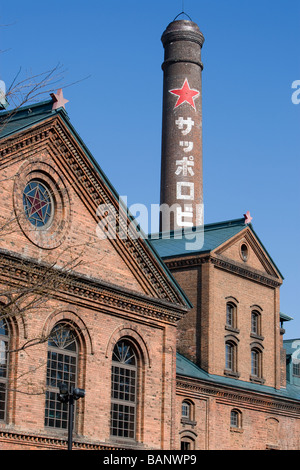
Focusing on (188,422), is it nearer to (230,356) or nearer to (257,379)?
(230,356)

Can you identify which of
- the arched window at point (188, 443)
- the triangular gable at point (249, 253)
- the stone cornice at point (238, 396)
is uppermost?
the triangular gable at point (249, 253)

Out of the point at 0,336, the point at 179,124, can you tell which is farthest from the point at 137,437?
the point at 179,124

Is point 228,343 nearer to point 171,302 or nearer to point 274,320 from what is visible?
point 274,320

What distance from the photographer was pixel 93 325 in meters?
29.7

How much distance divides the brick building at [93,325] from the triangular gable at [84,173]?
1.8 inches

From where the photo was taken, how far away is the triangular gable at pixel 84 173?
92.3ft

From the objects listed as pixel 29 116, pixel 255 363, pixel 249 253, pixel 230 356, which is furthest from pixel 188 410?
pixel 29 116

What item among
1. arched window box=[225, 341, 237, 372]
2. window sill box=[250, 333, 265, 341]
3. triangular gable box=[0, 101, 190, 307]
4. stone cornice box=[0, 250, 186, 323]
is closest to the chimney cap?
window sill box=[250, 333, 265, 341]

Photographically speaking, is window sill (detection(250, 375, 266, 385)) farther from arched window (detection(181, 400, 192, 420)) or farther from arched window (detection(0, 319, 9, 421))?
arched window (detection(0, 319, 9, 421))

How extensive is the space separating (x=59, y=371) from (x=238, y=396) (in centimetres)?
1292

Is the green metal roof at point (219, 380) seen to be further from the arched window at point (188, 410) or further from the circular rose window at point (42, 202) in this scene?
the circular rose window at point (42, 202)

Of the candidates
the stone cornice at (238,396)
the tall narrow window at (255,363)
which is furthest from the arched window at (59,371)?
the tall narrow window at (255,363)

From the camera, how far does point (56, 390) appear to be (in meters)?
28.4

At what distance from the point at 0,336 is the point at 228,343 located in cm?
1622
